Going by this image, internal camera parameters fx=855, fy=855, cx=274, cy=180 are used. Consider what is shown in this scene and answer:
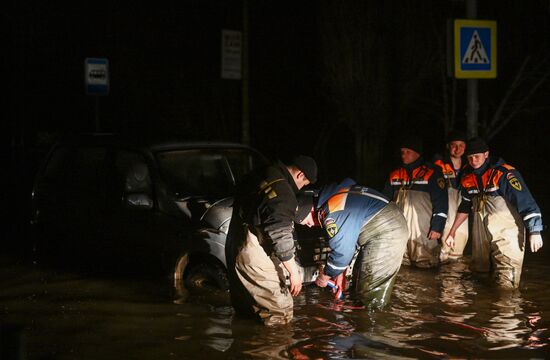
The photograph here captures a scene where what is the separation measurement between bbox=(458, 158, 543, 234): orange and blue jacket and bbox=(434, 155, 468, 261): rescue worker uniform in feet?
3.51

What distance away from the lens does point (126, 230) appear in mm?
8570

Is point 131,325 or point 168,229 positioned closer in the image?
point 131,325

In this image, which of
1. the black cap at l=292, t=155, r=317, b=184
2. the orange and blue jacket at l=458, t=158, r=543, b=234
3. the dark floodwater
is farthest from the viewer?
the orange and blue jacket at l=458, t=158, r=543, b=234

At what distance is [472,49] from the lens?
1057 centimetres

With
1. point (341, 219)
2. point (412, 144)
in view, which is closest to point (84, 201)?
point (341, 219)

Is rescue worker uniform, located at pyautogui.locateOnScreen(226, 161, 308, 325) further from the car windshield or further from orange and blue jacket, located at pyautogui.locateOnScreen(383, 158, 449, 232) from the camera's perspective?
orange and blue jacket, located at pyautogui.locateOnScreen(383, 158, 449, 232)

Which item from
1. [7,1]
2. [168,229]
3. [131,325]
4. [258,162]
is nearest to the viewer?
[131,325]

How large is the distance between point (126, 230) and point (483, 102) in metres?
12.4

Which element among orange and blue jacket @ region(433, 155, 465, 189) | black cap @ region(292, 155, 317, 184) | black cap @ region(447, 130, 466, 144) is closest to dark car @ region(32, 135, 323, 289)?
black cap @ region(292, 155, 317, 184)

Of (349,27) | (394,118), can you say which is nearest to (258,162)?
(349,27)

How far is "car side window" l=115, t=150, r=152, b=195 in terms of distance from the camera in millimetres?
8391

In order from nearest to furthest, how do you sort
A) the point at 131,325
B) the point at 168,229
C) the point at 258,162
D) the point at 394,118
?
1. the point at 131,325
2. the point at 168,229
3. the point at 258,162
4. the point at 394,118

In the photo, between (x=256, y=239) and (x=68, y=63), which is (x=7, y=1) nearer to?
(x=68, y=63)

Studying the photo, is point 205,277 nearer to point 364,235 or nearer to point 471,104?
point 364,235
